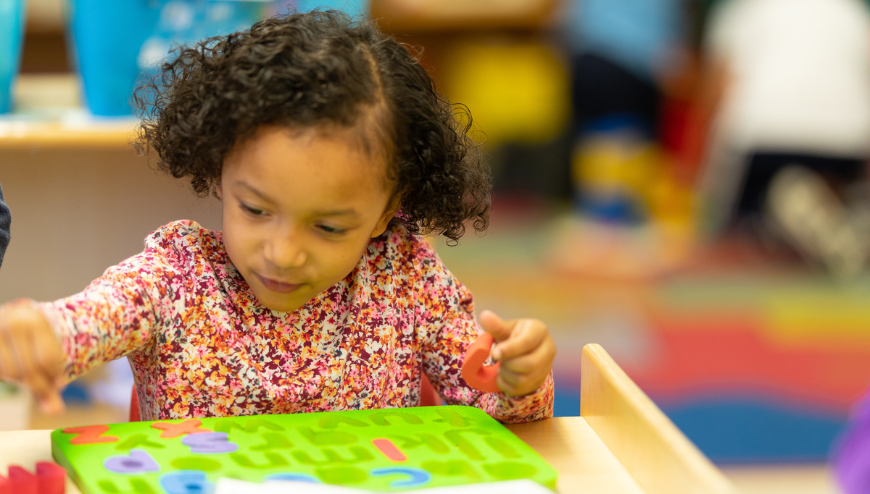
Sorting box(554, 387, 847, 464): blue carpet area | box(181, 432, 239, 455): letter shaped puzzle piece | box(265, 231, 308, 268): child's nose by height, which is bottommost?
box(554, 387, 847, 464): blue carpet area

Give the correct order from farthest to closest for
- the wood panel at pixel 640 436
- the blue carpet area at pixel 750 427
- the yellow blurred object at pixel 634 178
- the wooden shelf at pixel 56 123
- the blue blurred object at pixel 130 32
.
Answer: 1. the yellow blurred object at pixel 634 178
2. the blue carpet area at pixel 750 427
3. the blue blurred object at pixel 130 32
4. the wooden shelf at pixel 56 123
5. the wood panel at pixel 640 436

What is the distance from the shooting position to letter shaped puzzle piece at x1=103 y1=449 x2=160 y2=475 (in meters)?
Result: 0.59

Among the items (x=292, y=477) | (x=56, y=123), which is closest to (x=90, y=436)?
(x=292, y=477)

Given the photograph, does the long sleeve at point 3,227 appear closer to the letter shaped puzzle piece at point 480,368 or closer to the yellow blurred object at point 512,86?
the letter shaped puzzle piece at point 480,368

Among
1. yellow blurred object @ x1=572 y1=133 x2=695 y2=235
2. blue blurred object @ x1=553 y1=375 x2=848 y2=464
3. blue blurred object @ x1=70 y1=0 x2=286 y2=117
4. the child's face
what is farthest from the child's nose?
yellow blurred object @ x1=572 y1=133 x2=695 y2=235

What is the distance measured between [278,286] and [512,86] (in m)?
3.22

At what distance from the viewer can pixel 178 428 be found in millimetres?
663

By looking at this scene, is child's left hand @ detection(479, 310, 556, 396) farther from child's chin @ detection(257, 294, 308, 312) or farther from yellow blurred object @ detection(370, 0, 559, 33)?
yellow blurred object @ detection(370, 0, 559, 33)

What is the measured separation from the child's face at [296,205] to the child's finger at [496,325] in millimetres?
139

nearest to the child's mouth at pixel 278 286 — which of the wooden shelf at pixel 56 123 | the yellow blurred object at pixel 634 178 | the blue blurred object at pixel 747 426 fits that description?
the wooden shelf at pixel 56 123

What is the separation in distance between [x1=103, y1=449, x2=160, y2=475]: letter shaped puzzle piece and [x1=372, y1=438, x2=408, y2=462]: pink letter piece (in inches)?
6.0

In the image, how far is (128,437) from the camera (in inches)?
25.2

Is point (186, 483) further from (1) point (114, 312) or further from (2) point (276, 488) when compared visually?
(1) point (114, 312)

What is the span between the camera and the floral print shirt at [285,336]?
2.44 feet
